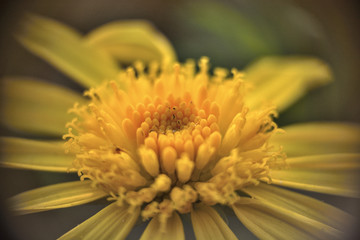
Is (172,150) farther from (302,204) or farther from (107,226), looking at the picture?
(302,204)

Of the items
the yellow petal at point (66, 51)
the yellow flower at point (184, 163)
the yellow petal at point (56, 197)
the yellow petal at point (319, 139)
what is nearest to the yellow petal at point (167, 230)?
the yellow flower at point (184, 163)

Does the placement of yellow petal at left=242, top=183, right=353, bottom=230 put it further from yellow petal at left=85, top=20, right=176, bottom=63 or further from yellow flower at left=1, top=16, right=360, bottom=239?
yellow petal at left=85, top=20, right=176, bottom=63

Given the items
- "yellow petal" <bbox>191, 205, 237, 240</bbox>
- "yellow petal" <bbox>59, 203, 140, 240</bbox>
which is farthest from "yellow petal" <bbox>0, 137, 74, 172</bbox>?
"yellow petal" <bbox>191, 205, 237, 240</bbox>

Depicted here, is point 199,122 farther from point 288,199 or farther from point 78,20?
point 78,20

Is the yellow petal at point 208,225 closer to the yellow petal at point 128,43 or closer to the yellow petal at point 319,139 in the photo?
the yellow petal at point 319,139

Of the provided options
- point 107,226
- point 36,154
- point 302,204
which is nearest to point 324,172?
point 302,204
